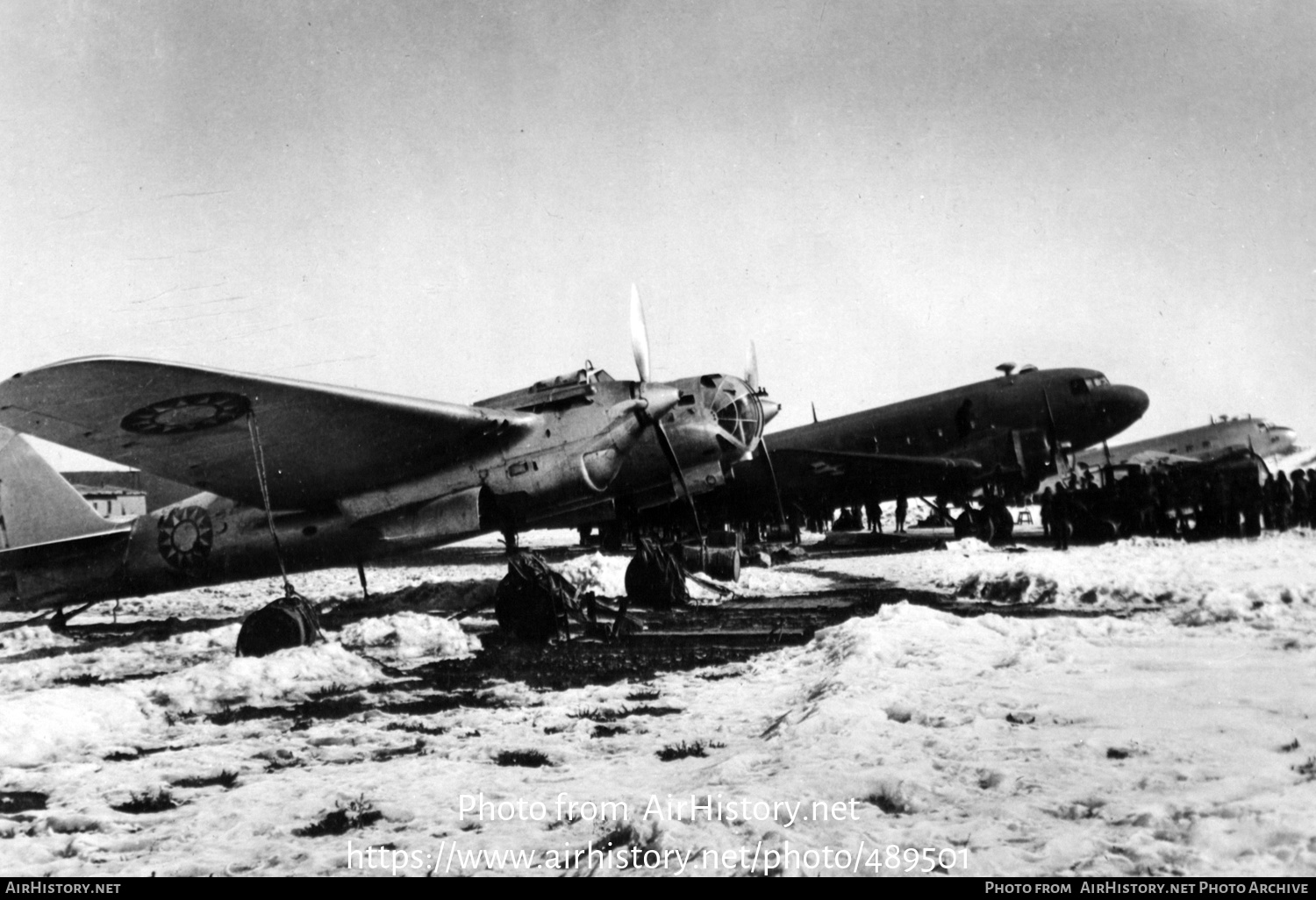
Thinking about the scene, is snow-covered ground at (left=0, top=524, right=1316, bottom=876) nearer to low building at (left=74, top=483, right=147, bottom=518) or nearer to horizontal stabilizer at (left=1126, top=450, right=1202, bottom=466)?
horizontal stabilizer at (left=1126, top=450, right=1202, bottom=466)

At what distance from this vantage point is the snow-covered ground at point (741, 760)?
9.65ft

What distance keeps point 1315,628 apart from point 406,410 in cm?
843

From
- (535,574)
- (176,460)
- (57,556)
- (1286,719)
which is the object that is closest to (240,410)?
(176,460)

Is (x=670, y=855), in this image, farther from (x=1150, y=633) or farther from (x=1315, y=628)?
(x=1315, y=628)

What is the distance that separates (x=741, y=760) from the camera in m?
4.05

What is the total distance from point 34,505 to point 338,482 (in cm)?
408

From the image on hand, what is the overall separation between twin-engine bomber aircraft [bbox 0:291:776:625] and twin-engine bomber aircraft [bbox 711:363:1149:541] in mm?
9837

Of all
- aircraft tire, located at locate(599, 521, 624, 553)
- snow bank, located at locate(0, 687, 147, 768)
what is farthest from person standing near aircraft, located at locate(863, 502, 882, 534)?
snow bank, located at locate(0, 687, 147, 768)

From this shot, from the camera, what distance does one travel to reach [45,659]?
8.62 metres

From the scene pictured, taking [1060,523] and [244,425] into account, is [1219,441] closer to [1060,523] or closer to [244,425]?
[1060,523]

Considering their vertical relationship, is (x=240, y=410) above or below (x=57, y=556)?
above

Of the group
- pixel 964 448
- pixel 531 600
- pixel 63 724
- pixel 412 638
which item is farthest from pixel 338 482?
pixel 964 448

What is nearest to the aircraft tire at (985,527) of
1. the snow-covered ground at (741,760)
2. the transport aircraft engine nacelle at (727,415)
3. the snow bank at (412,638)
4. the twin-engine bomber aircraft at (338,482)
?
the transport aircraft engine nacelle at (727,415)

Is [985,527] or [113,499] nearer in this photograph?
[985,527]
